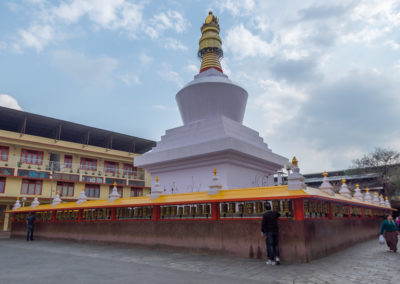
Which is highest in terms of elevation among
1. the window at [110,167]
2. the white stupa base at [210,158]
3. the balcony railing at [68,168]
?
the window at [110,167]

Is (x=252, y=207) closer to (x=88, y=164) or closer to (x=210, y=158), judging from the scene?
(x=210, y=158)

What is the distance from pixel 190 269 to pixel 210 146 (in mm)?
6533

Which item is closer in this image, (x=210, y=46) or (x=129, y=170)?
(x=210, y=46)

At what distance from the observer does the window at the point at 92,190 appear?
36.7m

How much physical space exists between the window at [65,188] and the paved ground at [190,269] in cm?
2640

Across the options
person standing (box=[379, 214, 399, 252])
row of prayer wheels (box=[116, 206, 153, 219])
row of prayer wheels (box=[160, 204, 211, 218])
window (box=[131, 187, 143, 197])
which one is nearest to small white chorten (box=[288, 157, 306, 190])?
row of prayer wheels (box=[160, 204, 211, 218])

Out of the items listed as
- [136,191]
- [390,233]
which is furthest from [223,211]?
[136,191]

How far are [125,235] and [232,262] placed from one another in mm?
5550

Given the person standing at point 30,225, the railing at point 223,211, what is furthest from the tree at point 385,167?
the person standing at point 30,225

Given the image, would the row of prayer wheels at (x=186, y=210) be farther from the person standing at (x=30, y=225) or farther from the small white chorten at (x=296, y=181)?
the person standing at (x=30, y=225)

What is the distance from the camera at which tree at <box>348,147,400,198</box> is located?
1494 inches

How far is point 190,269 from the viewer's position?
744cm

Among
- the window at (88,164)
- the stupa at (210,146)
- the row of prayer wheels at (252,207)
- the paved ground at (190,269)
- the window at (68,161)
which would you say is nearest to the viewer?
the paved ground at (190,269)

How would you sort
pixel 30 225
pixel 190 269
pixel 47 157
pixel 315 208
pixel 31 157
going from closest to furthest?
pixel 190 269 < pixel 315 208 < pixel 30 225 < pixel 31 157 < pixel 47 157
